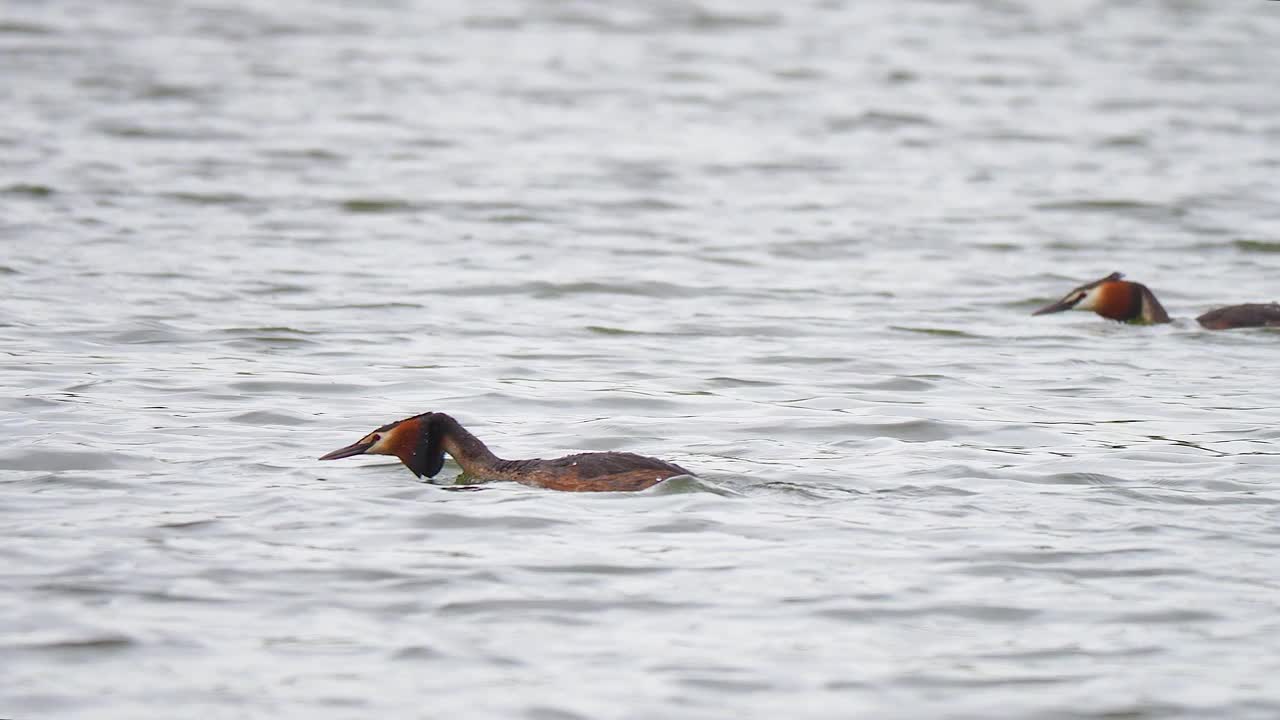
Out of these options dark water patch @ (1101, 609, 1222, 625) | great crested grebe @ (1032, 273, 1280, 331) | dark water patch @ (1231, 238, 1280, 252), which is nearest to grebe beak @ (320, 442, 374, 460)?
dark water patch @ (1101, 609, 1222, 625)

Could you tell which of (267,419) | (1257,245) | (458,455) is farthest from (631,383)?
(1257,245)

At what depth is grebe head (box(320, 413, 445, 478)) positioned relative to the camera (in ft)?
31.4

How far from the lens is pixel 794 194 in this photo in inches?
813

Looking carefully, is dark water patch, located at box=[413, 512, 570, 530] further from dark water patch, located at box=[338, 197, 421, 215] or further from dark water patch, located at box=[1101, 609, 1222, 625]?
dark water patch, located at box=[338, 197, 421, 215]

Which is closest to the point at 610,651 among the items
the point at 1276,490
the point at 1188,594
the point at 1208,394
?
the point at 1188,594

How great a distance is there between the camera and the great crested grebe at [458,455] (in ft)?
30.6

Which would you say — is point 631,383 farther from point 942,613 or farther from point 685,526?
point 942,613

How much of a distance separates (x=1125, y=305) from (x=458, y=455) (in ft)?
21.8

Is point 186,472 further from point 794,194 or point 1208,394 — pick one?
point 794,194

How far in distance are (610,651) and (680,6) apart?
27.7 m

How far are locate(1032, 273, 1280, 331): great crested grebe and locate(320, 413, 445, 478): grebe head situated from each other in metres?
6.42

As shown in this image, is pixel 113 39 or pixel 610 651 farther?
pixel 113 39

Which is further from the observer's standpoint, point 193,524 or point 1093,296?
point 1093,296

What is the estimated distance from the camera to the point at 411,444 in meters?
9.62
